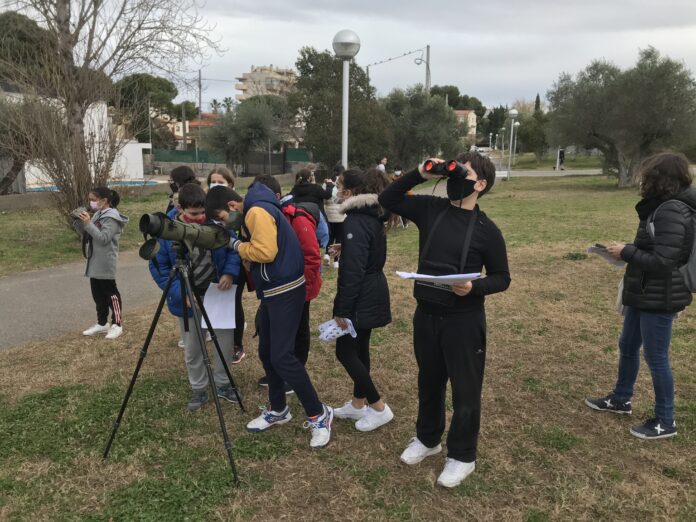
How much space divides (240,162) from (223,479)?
34.0 metres

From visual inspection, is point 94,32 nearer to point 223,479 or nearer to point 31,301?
point 31,301

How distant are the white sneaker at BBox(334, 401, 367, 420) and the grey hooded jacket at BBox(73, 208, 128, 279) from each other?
2.77 m

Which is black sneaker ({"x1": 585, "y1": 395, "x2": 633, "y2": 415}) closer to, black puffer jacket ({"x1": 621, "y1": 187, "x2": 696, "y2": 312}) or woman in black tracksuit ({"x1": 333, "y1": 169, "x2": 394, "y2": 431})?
black puffer jacket ({"x1": 621, "y1": 187, "x2": 696, "y2": 312})

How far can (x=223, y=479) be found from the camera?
2912 mm

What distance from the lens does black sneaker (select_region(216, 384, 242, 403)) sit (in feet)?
12.6

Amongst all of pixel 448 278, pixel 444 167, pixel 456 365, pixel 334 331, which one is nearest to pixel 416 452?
pixel 456 365

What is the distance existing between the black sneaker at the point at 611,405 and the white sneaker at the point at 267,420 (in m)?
2.25

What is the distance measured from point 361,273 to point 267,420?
1235 mm

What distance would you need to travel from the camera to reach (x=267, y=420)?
3.45 m

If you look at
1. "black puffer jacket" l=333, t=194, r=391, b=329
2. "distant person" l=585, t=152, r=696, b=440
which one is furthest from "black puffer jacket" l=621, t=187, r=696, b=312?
"black puffer jacket" l=333, t=194, r=391, b=329

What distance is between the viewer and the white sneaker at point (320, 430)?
324 centimetres

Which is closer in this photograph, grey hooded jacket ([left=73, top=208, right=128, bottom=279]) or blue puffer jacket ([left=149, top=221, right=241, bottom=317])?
blue puffer jacket ([left=149, top=221, right=241, bottom=317])

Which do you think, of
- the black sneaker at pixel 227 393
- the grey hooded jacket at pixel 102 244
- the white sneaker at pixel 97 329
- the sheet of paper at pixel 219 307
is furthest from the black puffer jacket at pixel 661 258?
the white sneaker at pixel 97 329

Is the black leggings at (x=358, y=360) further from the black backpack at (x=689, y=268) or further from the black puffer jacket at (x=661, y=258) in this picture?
the black backpack at (x=689, y=268)
